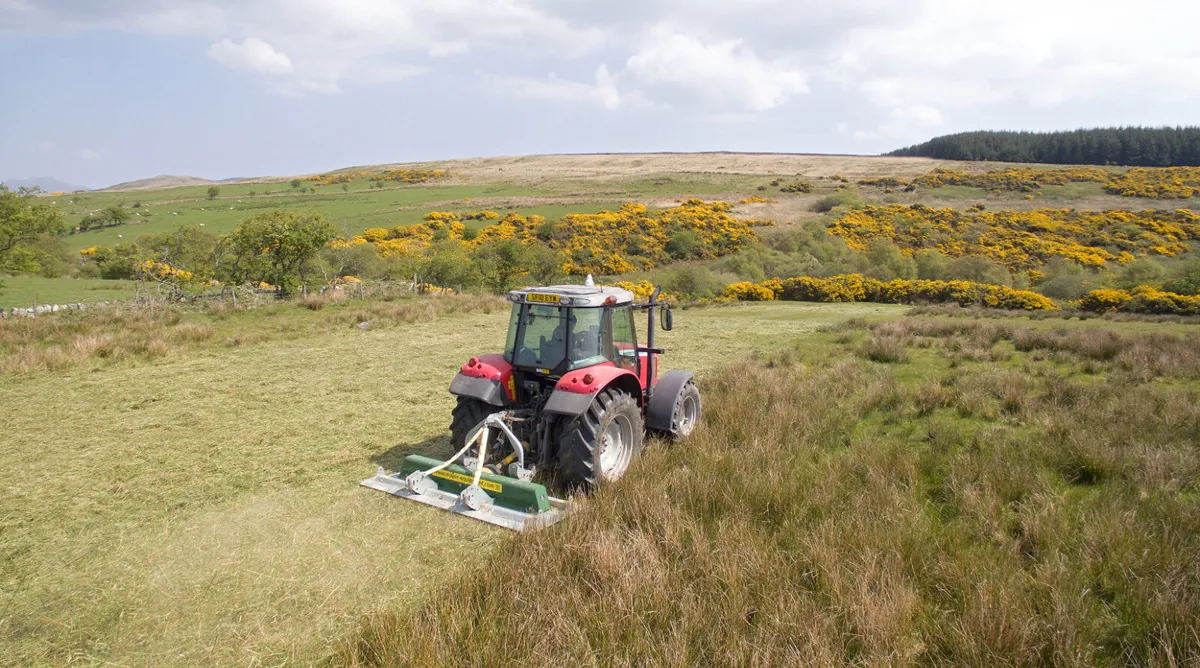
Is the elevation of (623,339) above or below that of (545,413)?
above

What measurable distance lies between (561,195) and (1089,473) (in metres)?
69.3

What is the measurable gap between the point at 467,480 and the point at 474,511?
1.08ft

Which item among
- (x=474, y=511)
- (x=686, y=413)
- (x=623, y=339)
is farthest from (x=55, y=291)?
(x=474, y=511)

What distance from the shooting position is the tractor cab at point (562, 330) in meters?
5.96

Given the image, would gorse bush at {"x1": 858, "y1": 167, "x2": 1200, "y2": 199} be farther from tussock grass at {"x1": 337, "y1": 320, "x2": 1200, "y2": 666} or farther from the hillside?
tussock grass at {"x1": 337, "y1": 320, "x2": 1200, "y2": 666}

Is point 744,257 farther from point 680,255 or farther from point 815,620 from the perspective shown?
point 815,620

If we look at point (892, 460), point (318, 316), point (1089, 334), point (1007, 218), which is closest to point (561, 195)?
point (1007, 218)

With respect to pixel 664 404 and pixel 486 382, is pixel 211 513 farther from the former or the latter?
pixel 664 404

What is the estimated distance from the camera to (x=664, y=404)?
673cm

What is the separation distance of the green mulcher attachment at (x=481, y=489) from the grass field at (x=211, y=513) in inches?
6.8

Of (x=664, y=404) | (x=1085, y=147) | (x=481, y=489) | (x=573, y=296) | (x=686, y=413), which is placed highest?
(x=1085, y=147)

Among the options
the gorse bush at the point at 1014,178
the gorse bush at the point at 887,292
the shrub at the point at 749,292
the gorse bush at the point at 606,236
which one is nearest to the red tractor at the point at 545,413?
the gorse bush at the point at 887,292

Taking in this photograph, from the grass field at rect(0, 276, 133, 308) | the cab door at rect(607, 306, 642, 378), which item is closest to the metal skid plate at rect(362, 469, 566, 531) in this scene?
the cab door at rect(607, 306, 642, 378)

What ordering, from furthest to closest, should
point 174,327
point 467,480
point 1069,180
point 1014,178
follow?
1. point 1014,178
2. point 1069,180
3. point 174,327
4. point 467,480
